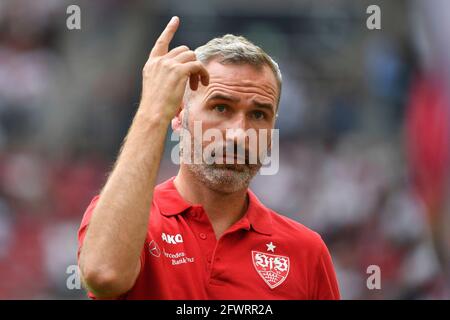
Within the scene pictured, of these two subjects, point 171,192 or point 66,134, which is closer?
point 171,192

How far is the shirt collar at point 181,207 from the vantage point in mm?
2779

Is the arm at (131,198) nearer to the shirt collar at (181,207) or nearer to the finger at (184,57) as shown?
the finger at (184,57)

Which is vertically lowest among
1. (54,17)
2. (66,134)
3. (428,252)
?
(428,252)

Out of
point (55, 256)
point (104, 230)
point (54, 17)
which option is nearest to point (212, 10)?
point (54, 17)

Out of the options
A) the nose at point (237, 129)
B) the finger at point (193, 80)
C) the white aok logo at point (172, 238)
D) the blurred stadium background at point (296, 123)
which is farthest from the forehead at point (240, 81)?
the blurred stadium background at point (296, 123)

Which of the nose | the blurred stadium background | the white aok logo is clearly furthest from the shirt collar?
the blurred stadium background

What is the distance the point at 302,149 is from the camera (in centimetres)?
869

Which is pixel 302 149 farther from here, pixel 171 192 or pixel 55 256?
pixel 171 192

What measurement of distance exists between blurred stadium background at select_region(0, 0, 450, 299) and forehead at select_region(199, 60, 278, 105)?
484cm

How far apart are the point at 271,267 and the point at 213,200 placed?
32cm

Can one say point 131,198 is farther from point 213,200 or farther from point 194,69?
point 213,200

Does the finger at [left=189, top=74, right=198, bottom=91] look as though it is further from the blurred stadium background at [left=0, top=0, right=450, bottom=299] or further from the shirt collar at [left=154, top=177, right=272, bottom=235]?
the blurred stadium background at [left=0, top=0, right=450, bottom=299]

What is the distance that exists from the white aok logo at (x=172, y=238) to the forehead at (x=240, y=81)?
49 cm
